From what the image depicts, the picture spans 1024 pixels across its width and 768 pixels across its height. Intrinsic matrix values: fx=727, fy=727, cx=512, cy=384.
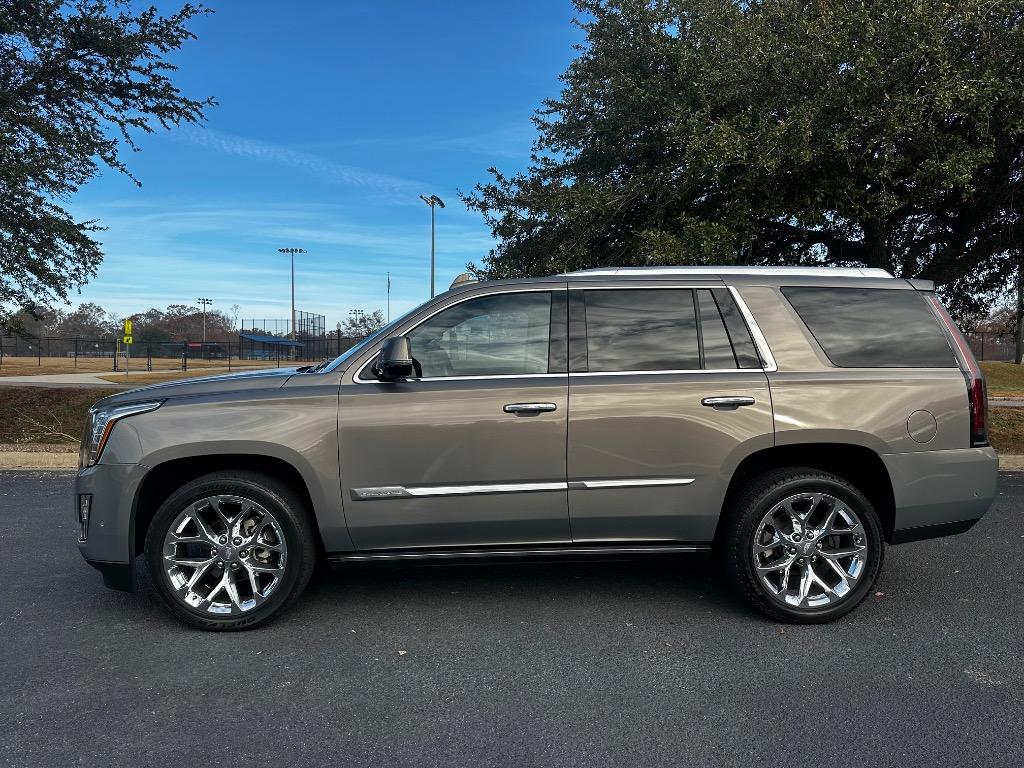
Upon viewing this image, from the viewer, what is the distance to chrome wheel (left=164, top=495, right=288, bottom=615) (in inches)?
147

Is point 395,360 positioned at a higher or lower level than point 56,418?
higher

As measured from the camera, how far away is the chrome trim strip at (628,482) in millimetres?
3809

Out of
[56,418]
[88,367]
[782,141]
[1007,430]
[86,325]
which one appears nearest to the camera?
[782,141]

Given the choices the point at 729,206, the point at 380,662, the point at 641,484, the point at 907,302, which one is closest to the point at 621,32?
the point at 729,206

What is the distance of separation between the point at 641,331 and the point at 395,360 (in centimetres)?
136

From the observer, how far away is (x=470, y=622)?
391cm

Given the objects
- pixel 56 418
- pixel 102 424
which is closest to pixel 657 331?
pixel 102 424

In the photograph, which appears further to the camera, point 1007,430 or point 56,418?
point 56,418

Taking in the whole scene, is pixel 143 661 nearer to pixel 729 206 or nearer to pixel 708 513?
pixel 708 513

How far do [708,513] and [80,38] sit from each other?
1346 cm

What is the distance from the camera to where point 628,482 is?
3.82m

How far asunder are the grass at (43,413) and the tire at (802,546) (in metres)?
11.8

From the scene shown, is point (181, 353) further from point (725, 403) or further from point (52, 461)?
point (725, 403)

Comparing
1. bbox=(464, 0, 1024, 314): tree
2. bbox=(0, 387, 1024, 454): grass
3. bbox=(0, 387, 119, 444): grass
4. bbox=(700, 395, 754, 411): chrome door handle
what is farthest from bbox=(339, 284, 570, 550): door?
bbox=(0, 387, 119, 444): grass
